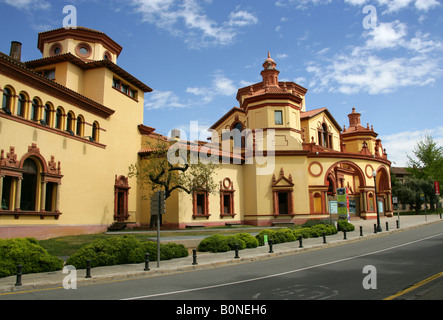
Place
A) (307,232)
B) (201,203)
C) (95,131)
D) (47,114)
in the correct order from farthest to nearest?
(201,203), (95,131), (307,232), (47,114)

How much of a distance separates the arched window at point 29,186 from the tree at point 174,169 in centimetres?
775

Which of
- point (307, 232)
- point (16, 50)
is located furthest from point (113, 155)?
point (307, 232)

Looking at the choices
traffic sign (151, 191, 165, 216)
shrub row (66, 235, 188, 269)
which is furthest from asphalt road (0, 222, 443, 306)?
shrub row (66, 235, 188, 269)

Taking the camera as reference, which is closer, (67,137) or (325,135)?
(67,137)

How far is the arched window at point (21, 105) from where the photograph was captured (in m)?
20.8

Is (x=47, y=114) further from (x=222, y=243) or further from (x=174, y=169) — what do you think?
(x=222, y=243)

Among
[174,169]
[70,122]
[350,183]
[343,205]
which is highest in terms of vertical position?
[70,122]

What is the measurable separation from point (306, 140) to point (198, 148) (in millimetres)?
16445

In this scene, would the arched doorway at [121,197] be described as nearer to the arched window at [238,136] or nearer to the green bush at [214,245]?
the green bush at [214,245]

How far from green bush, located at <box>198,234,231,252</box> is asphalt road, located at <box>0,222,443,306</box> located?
4.52 metres

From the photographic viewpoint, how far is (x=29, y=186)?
842 inches

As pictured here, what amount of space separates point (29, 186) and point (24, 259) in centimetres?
917

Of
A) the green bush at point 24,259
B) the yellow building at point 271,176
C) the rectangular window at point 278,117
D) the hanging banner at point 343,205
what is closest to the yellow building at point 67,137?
the yellow building at point 271,176
